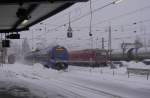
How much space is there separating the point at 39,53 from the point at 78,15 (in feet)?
98.8

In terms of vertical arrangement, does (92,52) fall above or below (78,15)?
below

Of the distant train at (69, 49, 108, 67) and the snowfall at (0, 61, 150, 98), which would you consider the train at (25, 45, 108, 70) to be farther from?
the snowfall at (0, 61, 150, 98)

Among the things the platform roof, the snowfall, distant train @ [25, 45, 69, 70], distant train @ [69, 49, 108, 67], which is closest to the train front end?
distant train @ [25, 45, 69, 70]

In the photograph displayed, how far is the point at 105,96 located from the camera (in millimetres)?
19125

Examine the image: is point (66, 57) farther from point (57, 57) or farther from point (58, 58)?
point (57, 57)

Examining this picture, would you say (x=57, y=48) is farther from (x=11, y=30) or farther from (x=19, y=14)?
(x=19, y=14)

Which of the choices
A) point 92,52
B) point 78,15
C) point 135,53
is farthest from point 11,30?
point 135,53

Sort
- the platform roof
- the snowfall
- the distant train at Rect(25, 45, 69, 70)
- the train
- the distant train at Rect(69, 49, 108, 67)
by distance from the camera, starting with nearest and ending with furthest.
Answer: the platform roof < the snowfall < the distant train at Rect(25, 45, 69, 70) < the train < the distant train at Rect(69, 49, 108, 67)

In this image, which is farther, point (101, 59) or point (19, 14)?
point (101, 59)

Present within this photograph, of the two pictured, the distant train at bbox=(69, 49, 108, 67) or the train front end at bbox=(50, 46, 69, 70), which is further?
the distant train at bbox=(69, 49, 108, 67)

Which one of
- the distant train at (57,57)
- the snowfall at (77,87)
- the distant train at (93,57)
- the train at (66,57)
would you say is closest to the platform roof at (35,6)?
the snowfall at (77,87)

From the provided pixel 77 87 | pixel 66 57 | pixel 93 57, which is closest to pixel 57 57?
pixel 66 57

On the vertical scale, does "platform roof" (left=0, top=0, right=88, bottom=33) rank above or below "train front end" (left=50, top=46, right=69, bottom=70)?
above

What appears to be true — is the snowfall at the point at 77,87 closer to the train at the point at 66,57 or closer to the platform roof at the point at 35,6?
the platform roof at the point at 35,6
